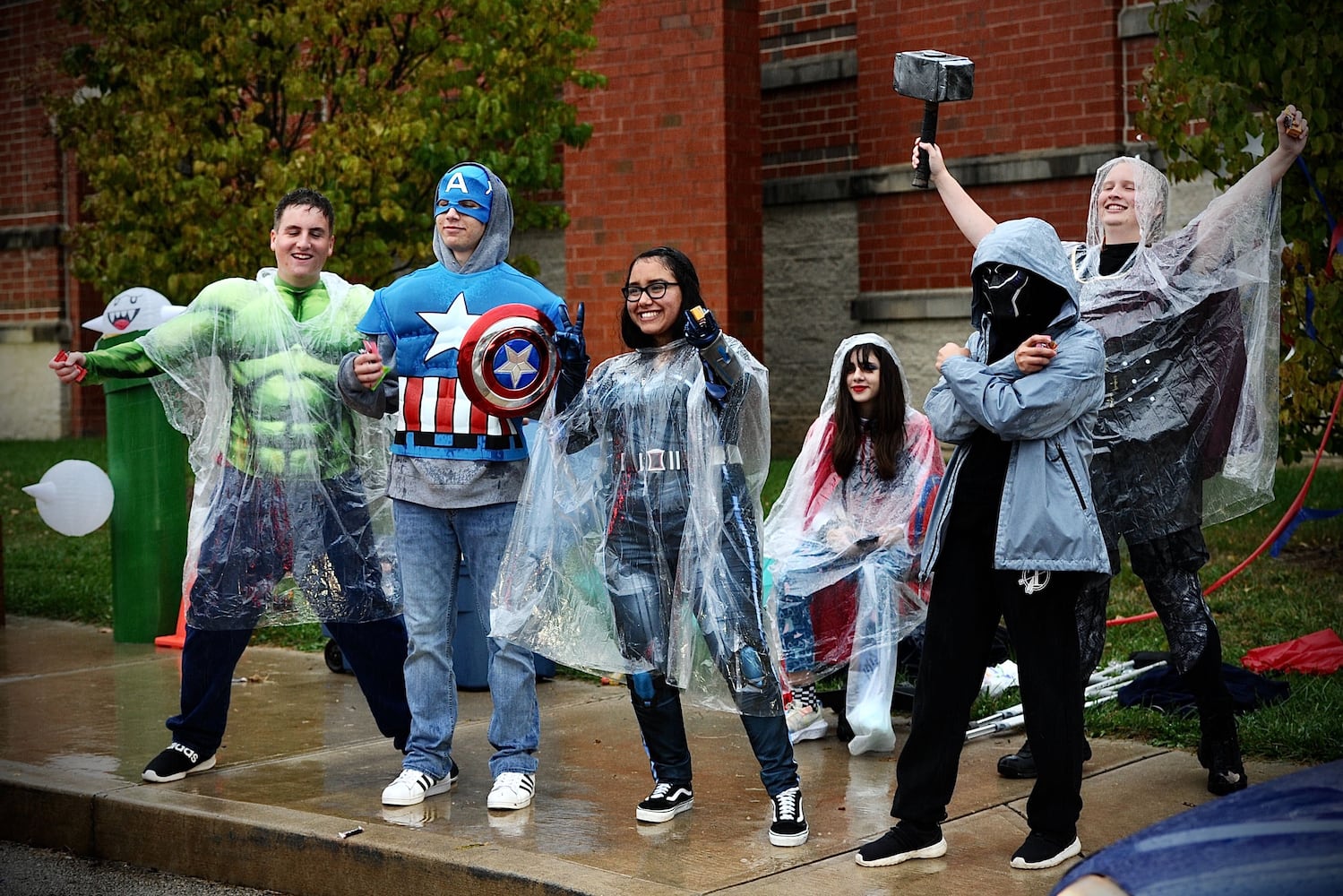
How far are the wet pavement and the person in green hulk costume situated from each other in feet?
1.12

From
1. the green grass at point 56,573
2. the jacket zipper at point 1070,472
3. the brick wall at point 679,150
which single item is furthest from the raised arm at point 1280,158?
the brick wall at point 679,150

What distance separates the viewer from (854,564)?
599cm

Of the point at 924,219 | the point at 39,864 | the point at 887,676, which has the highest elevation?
the point at 924,219

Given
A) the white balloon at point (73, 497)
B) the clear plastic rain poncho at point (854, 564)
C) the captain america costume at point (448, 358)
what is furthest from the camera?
the white balloon at point (73, 497)

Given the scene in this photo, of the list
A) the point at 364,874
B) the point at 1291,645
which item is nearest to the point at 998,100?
the point at 1291,645

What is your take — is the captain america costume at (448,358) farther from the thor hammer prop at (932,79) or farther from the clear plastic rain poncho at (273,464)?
the thor hammer prop at (932,79)

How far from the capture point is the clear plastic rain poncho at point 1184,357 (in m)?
5.06

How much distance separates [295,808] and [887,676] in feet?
7.05

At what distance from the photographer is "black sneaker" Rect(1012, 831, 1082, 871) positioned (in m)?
4.34

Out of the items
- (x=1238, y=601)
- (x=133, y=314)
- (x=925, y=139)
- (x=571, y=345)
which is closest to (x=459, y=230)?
(x=571, y=345)

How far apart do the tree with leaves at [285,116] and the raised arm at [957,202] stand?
4.73m

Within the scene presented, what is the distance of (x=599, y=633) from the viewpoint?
496 cm

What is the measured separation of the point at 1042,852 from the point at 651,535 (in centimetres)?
146

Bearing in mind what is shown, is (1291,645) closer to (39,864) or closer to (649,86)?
(39,864)
